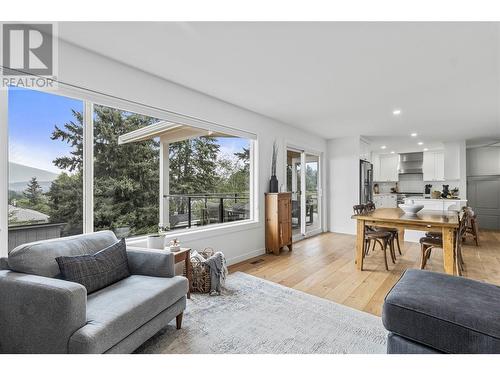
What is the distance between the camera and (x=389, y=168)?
8.83m

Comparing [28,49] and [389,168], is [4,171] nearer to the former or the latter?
[28,49]

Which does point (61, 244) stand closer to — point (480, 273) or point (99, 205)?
point (99, 205)

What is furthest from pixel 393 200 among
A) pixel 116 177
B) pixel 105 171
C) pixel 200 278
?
pixel 105 171

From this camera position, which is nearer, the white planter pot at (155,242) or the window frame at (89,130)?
the window frame at (89,130)

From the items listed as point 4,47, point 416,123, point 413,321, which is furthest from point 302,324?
point 416,123

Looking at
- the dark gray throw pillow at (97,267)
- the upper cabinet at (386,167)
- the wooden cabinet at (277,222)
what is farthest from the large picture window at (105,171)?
the upper cabinet at (386,167)

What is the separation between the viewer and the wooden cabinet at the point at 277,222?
4394mm

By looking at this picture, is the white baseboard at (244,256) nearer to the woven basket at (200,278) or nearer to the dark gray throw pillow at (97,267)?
the woven basket at (200,278)

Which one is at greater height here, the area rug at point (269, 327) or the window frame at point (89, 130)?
the window frame at point (89, 130)

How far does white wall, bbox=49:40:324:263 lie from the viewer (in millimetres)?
2357

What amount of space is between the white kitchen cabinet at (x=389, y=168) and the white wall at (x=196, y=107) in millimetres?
4535

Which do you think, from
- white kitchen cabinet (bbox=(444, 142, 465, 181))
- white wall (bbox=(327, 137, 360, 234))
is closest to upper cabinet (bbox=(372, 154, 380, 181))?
white kitchen cabinet (bbox=(444, 142, 465, 181))
